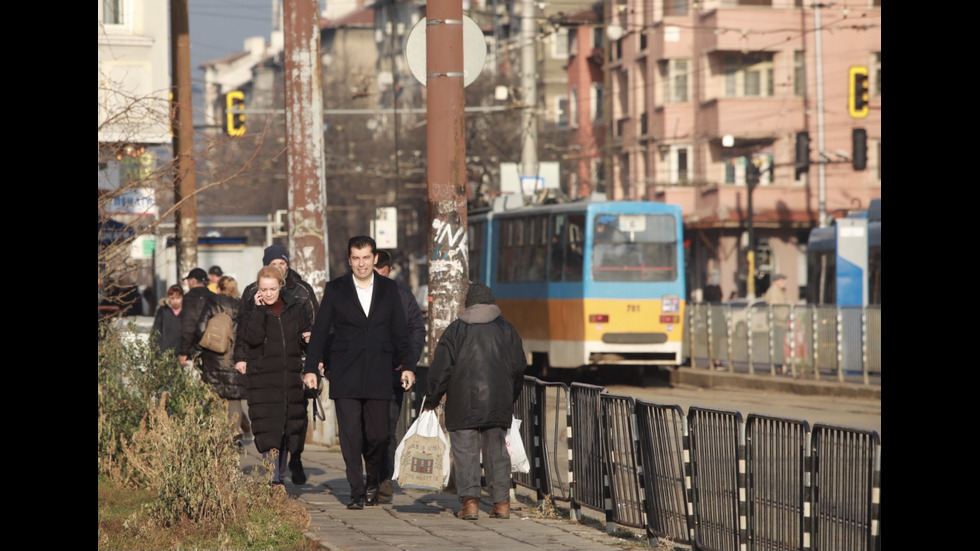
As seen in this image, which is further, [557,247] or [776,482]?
[557,247]

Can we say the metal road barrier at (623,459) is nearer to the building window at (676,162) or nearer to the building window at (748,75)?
the building window at (748,75)

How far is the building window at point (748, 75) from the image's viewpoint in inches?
2227

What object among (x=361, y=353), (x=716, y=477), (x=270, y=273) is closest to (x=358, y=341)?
(x=361, y=353)

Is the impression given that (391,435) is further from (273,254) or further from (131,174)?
(131,174)

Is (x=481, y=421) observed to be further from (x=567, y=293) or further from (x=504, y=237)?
(x=504, y=237)

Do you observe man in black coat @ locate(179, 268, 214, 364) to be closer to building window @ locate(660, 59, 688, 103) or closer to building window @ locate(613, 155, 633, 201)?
building window @ locate(660, 59, 688, 103)

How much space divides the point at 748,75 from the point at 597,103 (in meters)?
14.0

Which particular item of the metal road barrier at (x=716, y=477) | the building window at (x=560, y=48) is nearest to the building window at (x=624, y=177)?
the building window at (x=560, y=48)

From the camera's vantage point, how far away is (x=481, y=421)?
10211 millimetres

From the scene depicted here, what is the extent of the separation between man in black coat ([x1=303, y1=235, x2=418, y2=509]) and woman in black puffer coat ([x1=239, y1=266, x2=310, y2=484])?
36 cm

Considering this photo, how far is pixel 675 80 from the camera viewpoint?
59.1 metres

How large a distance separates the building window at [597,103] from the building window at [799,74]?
14.2 m
